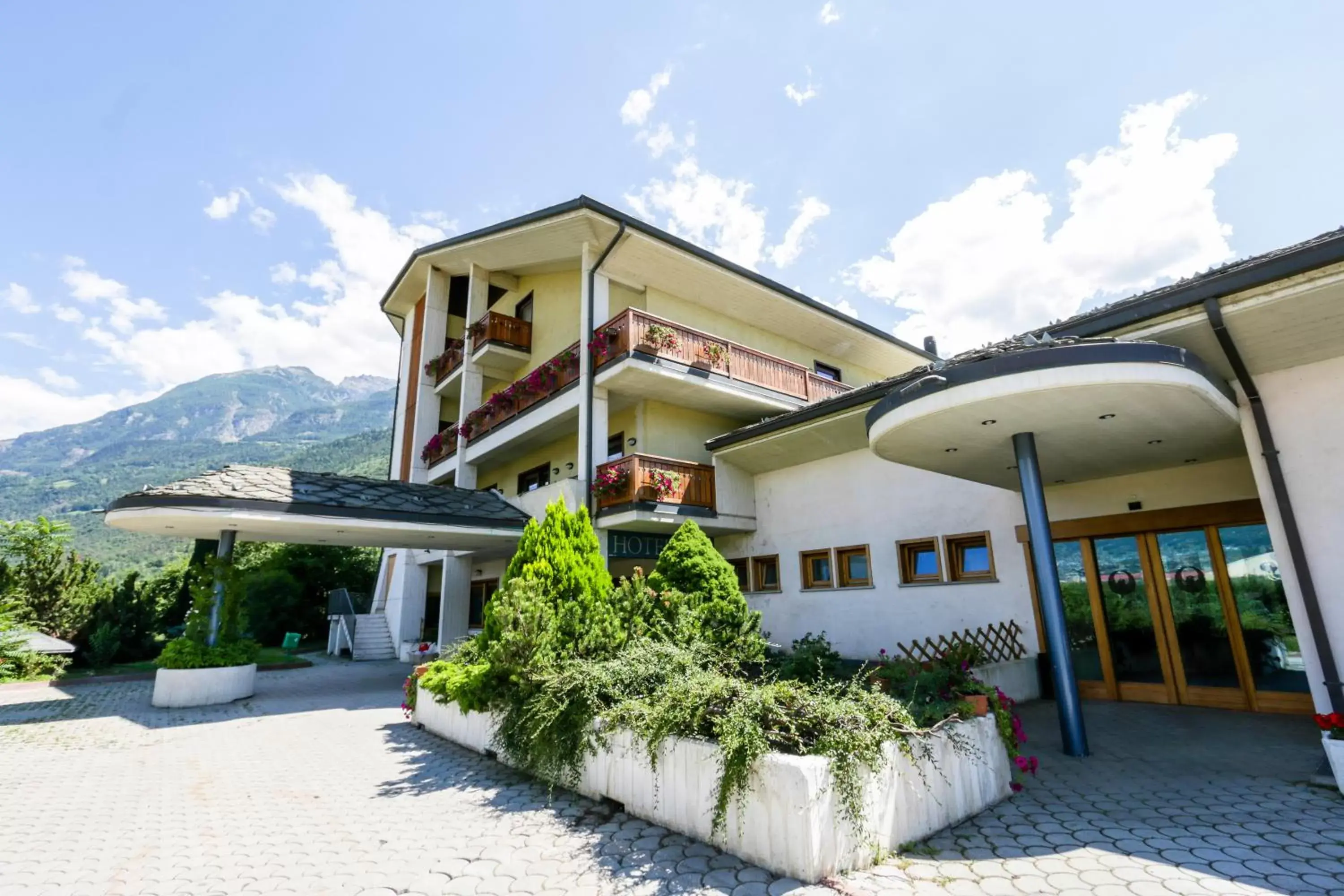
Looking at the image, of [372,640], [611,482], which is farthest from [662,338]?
[372,640]

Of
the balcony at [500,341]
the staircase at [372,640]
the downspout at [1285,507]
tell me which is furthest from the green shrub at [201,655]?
the downspout at [1285,507]

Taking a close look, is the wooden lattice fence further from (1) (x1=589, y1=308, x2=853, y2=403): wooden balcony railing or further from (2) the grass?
(2) the grass

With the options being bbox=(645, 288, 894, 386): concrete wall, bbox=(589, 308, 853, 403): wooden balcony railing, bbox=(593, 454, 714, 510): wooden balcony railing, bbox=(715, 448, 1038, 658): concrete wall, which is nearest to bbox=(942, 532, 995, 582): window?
bbox=(715, 448, 1038, 658): concrete wall

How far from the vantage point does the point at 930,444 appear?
7352 mm

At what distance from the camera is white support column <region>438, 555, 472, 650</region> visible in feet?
59.1

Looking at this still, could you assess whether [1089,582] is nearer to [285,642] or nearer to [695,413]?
[695,413]

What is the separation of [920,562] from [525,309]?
1510cm

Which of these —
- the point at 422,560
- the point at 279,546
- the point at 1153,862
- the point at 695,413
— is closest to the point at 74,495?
the point at 279,546

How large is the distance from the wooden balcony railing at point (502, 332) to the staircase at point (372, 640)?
1056 centimetres

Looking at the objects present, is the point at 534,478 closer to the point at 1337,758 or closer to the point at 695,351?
the point at 695,351

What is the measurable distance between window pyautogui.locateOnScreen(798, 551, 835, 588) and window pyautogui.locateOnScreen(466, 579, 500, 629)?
10.6 metres

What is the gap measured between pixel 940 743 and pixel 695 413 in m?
12.4

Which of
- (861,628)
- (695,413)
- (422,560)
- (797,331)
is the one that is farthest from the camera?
(422,560)

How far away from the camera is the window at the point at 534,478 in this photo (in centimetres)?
1902
